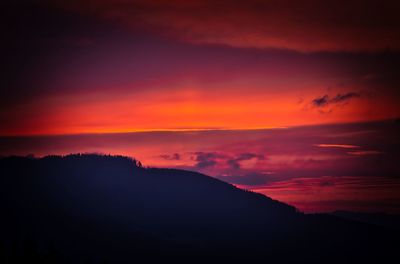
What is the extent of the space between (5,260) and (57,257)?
606 inches

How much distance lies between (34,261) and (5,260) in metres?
8.98

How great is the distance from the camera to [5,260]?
6142 inches

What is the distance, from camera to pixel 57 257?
538 ft

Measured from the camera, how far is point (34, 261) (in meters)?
155

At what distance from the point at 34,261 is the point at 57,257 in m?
10.2
